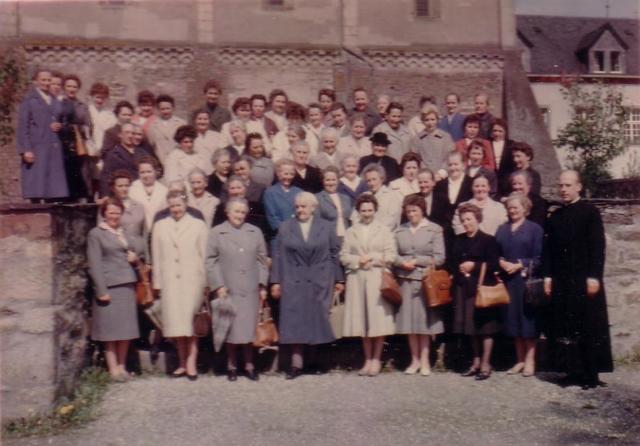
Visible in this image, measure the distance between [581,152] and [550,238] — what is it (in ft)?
88.5

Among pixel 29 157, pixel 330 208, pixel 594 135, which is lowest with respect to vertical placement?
pixel 330 208

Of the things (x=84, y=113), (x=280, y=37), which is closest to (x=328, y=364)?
(x=84, y=113)

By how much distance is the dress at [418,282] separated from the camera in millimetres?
8016

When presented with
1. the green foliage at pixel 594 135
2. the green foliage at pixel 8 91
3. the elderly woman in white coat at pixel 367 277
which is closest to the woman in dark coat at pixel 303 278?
the elderly woman in white coat at pixel 367 277

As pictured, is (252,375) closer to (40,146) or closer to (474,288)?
(474,288)

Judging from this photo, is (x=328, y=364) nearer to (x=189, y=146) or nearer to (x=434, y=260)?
(x=434, y=260)

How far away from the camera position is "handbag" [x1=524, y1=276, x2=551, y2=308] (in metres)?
7.83

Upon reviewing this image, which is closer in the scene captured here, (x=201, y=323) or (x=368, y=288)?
(x=201, y=323)

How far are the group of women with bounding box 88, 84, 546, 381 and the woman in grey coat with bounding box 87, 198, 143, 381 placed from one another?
0.01m

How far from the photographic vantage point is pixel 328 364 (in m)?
8.37

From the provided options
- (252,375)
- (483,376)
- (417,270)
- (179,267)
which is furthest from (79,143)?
(483,376)

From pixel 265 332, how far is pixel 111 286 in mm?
1541

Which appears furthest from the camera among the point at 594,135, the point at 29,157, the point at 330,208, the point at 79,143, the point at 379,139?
the point at 594,135

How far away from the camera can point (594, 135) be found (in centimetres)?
3206
